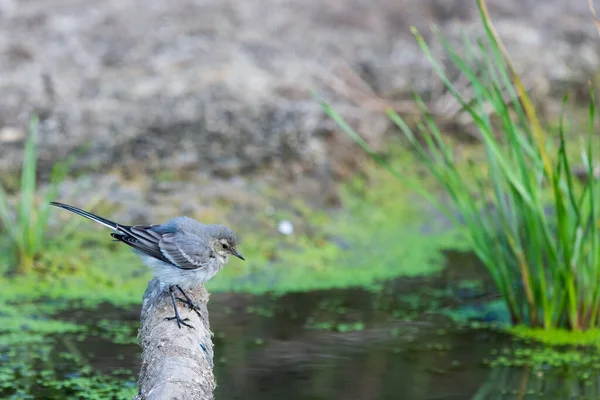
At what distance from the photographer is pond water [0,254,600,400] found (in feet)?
16.2

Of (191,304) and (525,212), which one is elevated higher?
(525,212)

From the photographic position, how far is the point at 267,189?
801 cm

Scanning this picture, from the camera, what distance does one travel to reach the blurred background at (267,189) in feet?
17.4

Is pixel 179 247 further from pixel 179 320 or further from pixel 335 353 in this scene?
pixel 335 353

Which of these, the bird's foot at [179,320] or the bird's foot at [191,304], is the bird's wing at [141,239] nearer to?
the bird's foot at [191,304]

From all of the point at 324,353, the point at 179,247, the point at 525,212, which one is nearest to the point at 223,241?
the point at 179,247

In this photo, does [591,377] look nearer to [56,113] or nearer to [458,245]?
[458,245]

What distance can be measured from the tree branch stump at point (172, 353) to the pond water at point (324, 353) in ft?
2.52

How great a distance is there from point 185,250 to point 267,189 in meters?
3.72

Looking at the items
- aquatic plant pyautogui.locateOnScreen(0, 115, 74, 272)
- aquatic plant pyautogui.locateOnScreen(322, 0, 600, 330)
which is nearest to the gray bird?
aquatic plant pyautogui.locateOnScreen(322, 0, 600, 330)

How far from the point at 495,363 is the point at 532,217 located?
88 centimetres

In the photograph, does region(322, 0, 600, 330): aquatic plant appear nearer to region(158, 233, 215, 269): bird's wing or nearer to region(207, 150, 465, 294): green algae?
region(158, 233, 215, 269): bird's wing

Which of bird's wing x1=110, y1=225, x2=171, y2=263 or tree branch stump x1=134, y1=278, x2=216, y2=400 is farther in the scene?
bird's wing x1=110, y1=225, x2=171, y2=263

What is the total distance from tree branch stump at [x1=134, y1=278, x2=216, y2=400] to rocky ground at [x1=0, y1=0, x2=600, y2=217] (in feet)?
11.2
